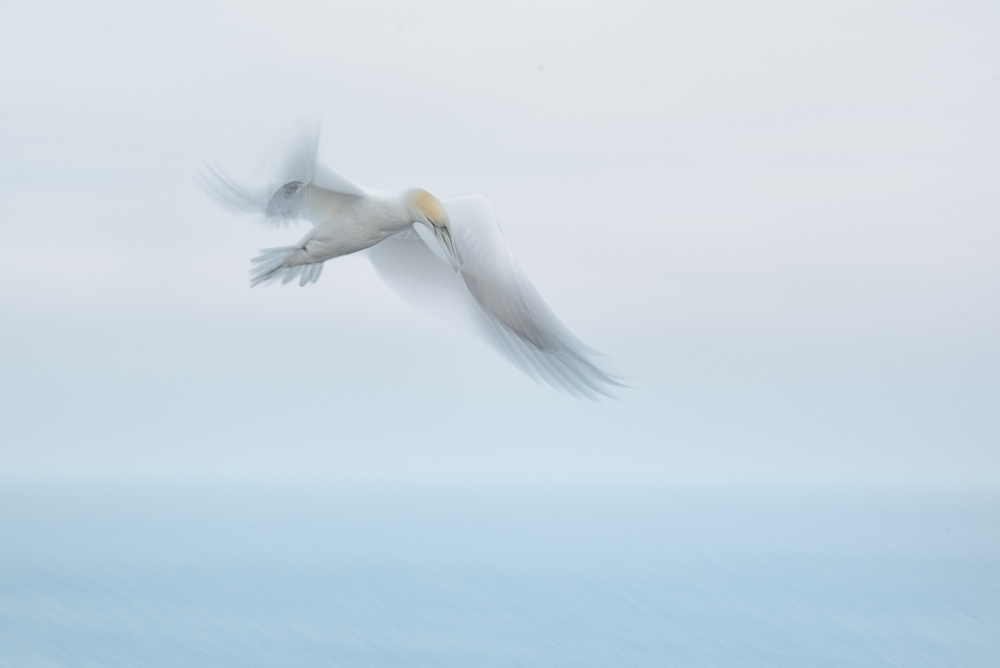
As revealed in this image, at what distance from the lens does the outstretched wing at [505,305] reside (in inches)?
106

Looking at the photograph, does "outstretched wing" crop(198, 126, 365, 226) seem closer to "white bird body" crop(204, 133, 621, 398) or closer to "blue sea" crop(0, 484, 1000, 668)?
"white bird body" crop(204, 133, 621, 398)

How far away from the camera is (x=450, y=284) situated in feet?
10.4

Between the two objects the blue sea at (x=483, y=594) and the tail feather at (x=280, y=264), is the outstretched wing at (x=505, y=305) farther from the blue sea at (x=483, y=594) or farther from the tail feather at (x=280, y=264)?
the blue sea at (x=483, y=594)

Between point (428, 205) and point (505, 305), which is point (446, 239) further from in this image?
point (505, 305)

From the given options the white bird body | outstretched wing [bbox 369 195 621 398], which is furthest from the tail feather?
outstretched wing [bbox 369 195 621 398]

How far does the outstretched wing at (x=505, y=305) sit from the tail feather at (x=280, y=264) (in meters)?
0.40

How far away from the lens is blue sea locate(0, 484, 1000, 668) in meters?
35.4

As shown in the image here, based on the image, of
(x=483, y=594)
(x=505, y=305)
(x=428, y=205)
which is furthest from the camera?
(x=483, y=594)

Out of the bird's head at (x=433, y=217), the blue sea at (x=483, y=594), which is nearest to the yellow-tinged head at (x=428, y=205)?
the bird's head at (x=433, y=217)

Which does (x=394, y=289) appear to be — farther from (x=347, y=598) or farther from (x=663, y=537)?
(x=663, y=537)

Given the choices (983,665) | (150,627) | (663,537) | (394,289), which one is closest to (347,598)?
(150,627)

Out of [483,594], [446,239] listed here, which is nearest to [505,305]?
[446,239]

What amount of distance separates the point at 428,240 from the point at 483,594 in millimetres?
47773

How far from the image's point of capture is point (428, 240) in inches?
109
